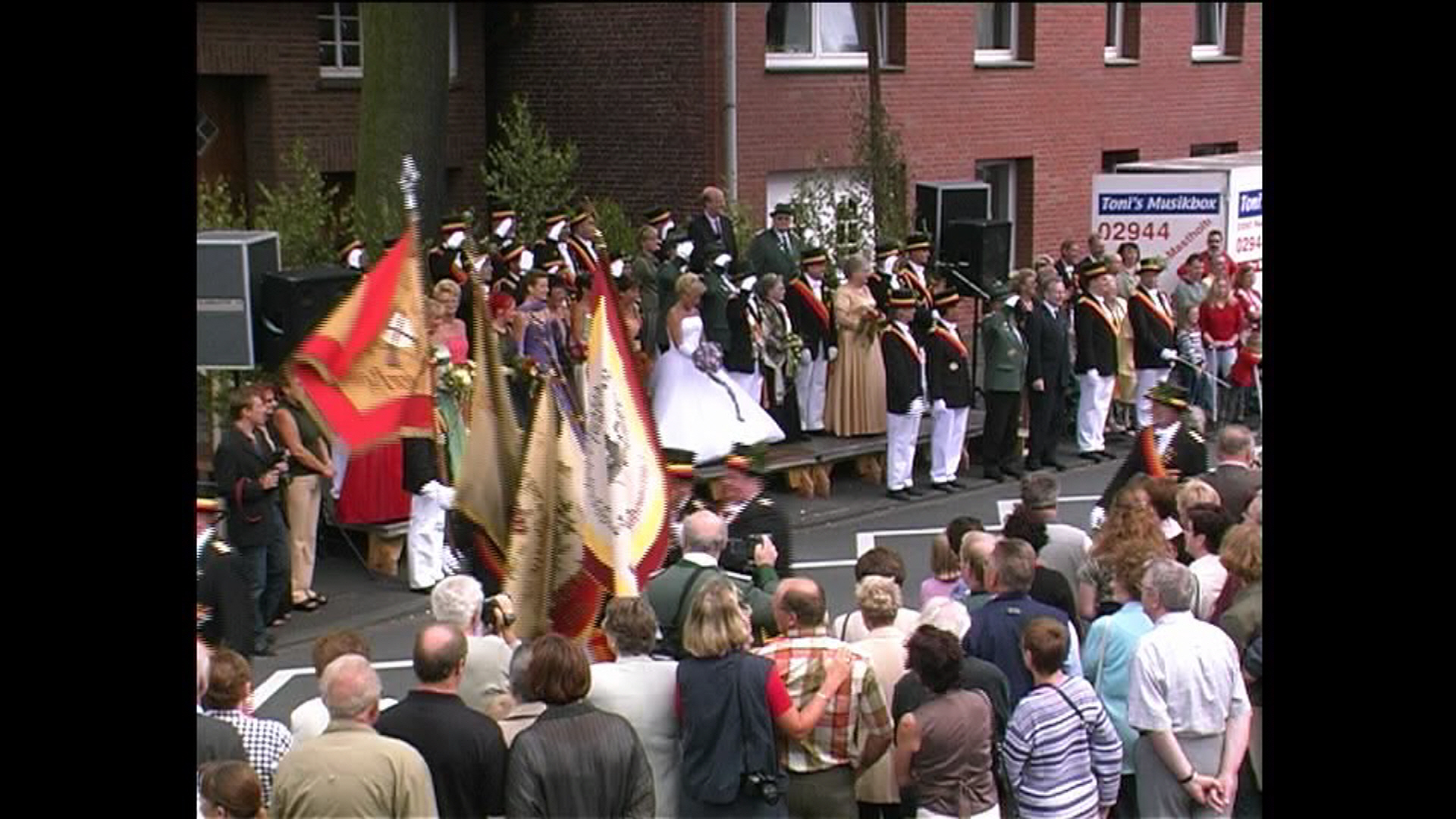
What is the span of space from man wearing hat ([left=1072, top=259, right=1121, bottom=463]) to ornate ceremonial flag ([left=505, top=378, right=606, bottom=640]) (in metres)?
9.53

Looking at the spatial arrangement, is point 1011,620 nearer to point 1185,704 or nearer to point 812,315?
point 1185,704

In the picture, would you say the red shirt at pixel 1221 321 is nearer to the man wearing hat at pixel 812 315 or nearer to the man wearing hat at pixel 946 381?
the man wearing hat at pixel 946 381

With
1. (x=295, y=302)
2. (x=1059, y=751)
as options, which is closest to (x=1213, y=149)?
(x=295, y=302)

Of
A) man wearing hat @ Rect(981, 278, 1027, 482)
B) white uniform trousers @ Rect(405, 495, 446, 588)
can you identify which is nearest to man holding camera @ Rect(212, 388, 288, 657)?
white uniform trousers @ Rect(405, 495, 446, 588)

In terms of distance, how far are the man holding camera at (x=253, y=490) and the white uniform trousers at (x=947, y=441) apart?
20.2ft

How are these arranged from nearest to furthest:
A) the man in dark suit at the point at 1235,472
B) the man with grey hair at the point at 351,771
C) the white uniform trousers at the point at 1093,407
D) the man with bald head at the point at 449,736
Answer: the man with grey hair at the point at 351,771 → the man with bald head at the point at 449,736 → the man in dark suit at the point at 1235,472 → the white uniform trousers at the point at 1093,407

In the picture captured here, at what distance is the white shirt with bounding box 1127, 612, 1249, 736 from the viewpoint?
678 cm

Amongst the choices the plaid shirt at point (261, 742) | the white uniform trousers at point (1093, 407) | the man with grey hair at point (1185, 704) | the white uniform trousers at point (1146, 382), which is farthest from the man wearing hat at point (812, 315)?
the plaid shirt at point (261, 742)

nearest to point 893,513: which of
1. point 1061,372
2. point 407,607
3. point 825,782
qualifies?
point 1061,372

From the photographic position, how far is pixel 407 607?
12.2 m

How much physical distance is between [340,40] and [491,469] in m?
13.9

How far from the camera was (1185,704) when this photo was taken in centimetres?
679

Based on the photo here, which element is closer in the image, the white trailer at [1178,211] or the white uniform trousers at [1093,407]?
the white uniform trousers at [1093,407]

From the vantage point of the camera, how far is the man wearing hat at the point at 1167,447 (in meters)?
11.0
